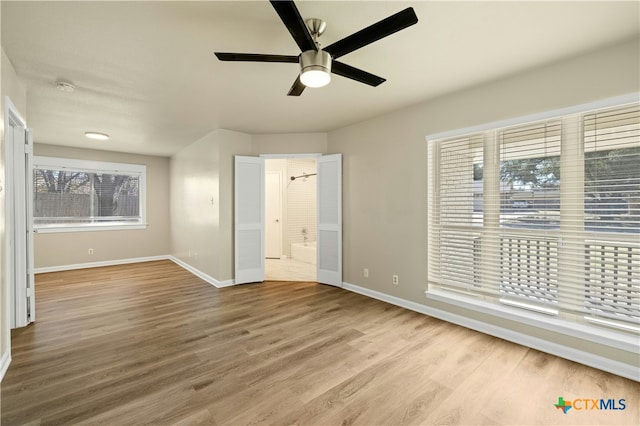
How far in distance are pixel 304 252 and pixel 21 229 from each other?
4742 millimetres

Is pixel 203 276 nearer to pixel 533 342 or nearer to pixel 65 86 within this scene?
pixel 65 86

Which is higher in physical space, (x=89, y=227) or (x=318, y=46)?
(x=318, y=46)

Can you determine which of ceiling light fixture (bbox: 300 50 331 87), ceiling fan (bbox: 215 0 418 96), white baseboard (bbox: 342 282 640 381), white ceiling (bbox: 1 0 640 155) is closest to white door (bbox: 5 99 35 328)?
white ceiling (bbox: 1 0 640 155)

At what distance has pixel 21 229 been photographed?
291 cm

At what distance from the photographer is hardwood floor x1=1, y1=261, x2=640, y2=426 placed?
1.77 meters

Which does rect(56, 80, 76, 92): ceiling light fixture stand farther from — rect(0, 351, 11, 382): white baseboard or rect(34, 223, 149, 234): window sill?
rect(34, 223, 149, 234): window sill

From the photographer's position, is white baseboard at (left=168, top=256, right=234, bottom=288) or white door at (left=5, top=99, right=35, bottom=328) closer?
white door at (left=5, top=99, right=35, bottom=328)

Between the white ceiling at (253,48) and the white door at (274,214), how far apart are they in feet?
11.8

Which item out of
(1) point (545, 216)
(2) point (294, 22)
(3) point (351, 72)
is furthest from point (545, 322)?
(2) point (294, 22)

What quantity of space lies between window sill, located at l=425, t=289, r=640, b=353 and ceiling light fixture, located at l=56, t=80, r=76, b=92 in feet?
14.7

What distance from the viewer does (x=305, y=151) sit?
4727 millimetres

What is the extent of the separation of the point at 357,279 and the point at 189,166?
4068 mm

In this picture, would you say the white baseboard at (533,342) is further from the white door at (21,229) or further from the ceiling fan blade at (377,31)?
the white door at (21,229)

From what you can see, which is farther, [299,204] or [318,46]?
[299,204]
